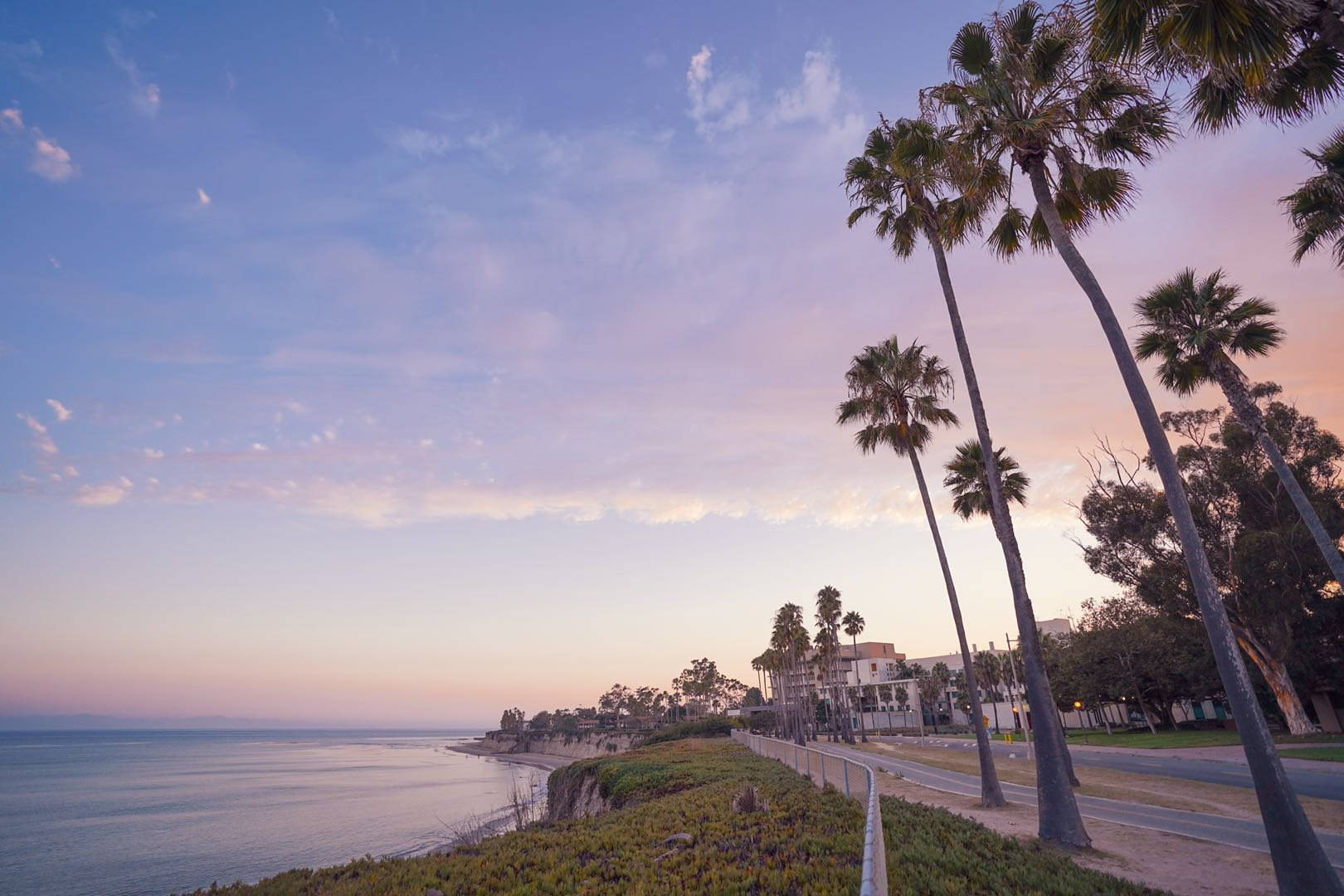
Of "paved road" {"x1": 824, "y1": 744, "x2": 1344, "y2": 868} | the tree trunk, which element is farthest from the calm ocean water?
the tree trunk

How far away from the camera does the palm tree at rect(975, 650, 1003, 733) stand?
84125 millimetres

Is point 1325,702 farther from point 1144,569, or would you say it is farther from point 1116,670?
point 1116,670

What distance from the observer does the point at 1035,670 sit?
45.4 feet

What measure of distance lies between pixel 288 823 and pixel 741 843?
48.3 metres

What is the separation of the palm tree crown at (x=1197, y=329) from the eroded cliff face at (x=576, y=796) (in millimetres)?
25427

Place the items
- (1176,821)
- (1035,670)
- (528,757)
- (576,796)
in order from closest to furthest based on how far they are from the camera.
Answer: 1. (1035,670)
2. (1176,821)
3. (576,796)
4. (528,757)

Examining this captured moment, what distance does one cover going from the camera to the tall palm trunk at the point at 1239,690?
316 inches

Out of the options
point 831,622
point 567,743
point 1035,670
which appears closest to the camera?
point 1035,670

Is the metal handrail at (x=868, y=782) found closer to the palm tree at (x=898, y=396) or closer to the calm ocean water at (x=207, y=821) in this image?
the palm tree at (x=898, y=396)

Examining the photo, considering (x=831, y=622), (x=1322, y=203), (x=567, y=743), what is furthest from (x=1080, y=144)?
(x=567, y=743)

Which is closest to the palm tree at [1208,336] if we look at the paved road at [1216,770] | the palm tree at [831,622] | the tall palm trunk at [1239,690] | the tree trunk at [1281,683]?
the paved road at [1216,770]

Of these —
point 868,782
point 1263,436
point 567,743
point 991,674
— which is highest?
point 1263,436

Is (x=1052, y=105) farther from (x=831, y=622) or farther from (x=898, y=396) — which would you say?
(x=831, y=622)

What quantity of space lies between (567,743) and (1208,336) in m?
130
